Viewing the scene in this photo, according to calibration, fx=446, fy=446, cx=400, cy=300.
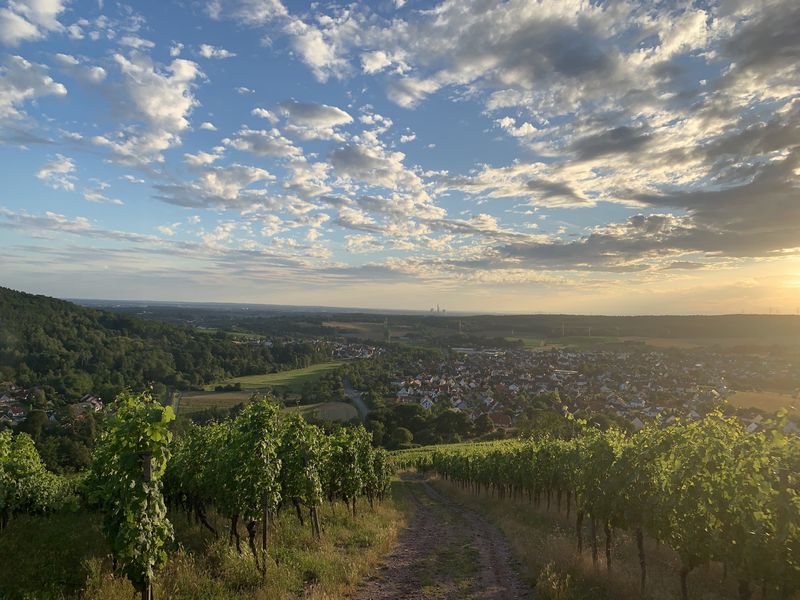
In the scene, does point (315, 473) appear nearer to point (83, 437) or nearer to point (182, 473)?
point (182, 473)

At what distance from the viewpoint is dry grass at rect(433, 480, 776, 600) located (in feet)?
39.1

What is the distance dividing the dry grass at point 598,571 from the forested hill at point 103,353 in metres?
93.2

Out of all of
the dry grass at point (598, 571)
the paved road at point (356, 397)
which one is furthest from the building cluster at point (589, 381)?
the dry grass at point (598, 571)

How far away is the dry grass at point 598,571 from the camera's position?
11922mm

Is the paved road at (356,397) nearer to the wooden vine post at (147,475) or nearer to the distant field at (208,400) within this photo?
the distant field at (208,400)

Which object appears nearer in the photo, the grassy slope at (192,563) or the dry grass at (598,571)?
the grassy slope at (192,563)

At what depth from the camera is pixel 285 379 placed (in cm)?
12312

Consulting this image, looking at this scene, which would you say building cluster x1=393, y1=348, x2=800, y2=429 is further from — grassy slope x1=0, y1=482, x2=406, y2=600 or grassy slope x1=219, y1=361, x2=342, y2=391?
grassy slope x1=0, y1=482, x2=406, y2=600

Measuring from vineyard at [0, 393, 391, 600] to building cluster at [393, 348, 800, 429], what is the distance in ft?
227

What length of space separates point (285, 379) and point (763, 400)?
103 meters

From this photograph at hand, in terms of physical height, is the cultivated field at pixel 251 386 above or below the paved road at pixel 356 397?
above

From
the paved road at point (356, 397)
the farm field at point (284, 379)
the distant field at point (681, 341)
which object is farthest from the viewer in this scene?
the distant field at point (681, 341)

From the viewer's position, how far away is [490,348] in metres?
195

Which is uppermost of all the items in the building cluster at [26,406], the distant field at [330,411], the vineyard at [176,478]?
the vineyard at [176,478]
